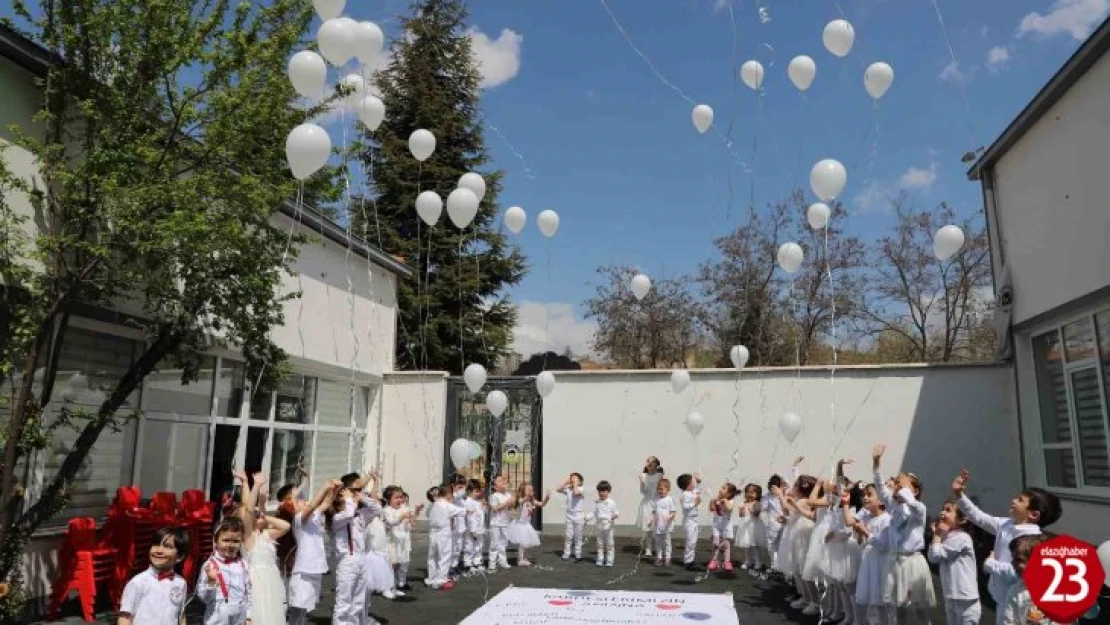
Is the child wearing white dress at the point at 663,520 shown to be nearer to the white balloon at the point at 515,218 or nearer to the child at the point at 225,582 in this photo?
the white balloon at the point at 515,218

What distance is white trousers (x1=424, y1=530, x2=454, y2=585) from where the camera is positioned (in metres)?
8.68

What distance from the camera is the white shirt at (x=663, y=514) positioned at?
403 inches

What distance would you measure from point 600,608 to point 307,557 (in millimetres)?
2983

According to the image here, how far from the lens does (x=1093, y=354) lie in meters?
8.41

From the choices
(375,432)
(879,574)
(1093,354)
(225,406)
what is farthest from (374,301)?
(1093,354)

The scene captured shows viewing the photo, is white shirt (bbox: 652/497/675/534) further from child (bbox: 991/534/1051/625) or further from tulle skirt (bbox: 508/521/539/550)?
child (bbox: 991/534/1051/625)

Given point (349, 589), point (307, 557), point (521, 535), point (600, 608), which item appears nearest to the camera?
point (307, 557)

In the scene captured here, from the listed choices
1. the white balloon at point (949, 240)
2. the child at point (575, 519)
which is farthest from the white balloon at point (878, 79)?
the child at point (575, 519)

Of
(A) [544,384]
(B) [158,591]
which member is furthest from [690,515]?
(B) [158,591]

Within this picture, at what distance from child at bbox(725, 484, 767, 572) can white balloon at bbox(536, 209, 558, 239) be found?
4.29 metres

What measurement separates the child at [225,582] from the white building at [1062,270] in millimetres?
8484

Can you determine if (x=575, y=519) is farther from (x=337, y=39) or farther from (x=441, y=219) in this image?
(x=441, y=219)

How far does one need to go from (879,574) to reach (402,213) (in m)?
17.1

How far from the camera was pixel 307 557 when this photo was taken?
5.69 metres
